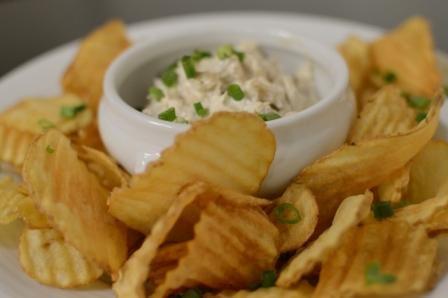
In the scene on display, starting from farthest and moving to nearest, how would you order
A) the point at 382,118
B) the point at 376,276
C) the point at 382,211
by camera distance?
the point at 382,118
the point at 382,211
the point at 376,276

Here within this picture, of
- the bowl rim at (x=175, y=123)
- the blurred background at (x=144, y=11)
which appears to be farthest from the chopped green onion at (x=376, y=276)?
the blurred background at (x=144, y=11)

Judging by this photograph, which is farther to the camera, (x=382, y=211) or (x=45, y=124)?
(x=45, y=124)

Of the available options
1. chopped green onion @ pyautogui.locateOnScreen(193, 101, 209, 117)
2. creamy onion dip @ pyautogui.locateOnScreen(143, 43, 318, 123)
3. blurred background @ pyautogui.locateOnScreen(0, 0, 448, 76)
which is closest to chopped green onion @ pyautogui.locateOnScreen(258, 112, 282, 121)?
creamy onion dip @ pyautogui.locateOnScreen(143, 43, 318, 123)

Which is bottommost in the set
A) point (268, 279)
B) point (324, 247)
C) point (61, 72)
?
point (61, 72)

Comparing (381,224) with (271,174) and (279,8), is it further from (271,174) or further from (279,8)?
(279,8)

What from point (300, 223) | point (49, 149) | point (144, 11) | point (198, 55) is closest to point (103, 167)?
point (49, 149)

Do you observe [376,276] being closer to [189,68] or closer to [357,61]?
[189,68]

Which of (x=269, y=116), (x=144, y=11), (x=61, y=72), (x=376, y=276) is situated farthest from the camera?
(x=144, y=11)

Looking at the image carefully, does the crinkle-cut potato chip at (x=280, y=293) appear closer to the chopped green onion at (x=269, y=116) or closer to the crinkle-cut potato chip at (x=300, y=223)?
the crinkle-cut potato chip at (x=300, y=223)

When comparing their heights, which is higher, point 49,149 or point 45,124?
point 49,149
